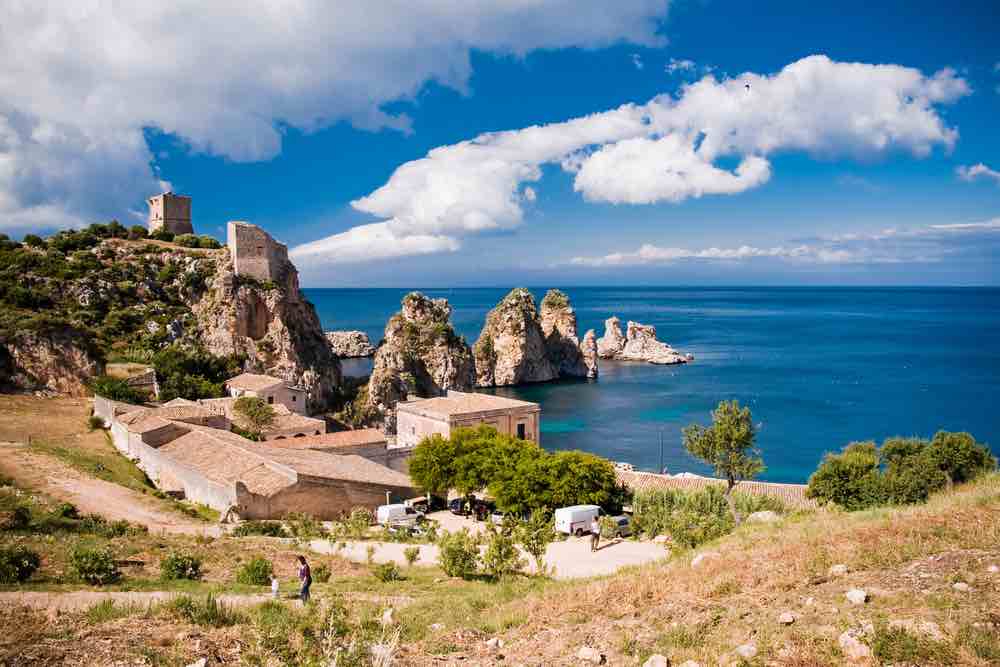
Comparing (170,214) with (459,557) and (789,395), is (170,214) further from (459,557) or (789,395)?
(789,395)

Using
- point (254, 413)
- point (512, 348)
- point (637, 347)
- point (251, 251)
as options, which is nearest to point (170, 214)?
point (251, 251)

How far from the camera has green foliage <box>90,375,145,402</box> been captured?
1462 inches

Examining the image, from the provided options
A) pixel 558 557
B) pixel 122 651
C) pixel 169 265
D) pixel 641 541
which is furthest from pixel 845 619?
pixel 169 265

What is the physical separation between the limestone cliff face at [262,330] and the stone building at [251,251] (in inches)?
42.6

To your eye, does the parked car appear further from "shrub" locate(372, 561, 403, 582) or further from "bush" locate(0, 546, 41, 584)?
"bush" locate(0, 546, 41, 584)

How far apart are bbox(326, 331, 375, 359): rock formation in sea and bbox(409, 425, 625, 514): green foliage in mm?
98894

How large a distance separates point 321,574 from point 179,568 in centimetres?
301

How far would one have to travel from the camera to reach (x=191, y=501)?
2533cm

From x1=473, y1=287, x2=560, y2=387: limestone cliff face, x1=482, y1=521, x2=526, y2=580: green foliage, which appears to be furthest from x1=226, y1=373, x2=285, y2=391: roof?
x1=473, y1=287, x2=560, y2=387: limestone cliff face

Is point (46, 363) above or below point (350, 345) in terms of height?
above

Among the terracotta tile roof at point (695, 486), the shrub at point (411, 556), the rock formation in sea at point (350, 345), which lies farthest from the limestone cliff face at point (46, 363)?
the rock formation in sea at point (350, 345)

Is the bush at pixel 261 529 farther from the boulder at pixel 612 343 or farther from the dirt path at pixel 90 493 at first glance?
the boulder at pixel 612 343

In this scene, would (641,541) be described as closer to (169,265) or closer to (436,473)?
(436,473)

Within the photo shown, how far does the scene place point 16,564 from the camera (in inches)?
483
